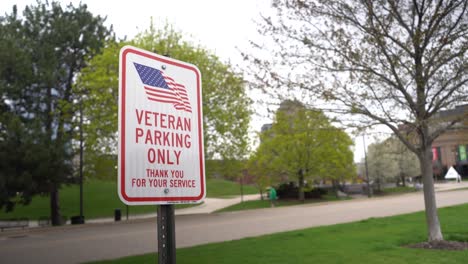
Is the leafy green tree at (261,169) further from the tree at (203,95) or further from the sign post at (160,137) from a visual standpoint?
the sign post at (160,137)

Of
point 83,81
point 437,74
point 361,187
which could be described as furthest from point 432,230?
point 361,187

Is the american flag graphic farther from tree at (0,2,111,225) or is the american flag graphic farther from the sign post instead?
tree at (0,2,111,225)

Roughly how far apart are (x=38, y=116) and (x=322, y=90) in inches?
809

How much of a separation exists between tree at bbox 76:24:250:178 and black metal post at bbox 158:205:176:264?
21322 mm

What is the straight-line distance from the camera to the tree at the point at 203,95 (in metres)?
24.0

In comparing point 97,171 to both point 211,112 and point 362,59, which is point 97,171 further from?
point 362,59

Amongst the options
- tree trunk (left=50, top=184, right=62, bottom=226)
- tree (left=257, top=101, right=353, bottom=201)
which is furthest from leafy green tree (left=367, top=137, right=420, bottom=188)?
tree trunk (left=50, top=184, right=62, bottom=226)

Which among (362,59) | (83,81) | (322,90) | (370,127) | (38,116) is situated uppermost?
(83,81)

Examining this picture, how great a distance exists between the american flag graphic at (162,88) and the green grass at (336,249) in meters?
6.35

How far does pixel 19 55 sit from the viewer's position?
24.1 meters

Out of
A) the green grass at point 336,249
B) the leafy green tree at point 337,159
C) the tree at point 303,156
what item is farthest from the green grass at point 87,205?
the green grass at point 336,249

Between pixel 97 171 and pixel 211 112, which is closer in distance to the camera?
pixel 211 112

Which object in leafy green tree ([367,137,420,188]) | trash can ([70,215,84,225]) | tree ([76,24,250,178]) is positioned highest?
tree ([76,24,250,178])

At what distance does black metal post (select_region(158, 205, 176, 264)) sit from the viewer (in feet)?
6.78
